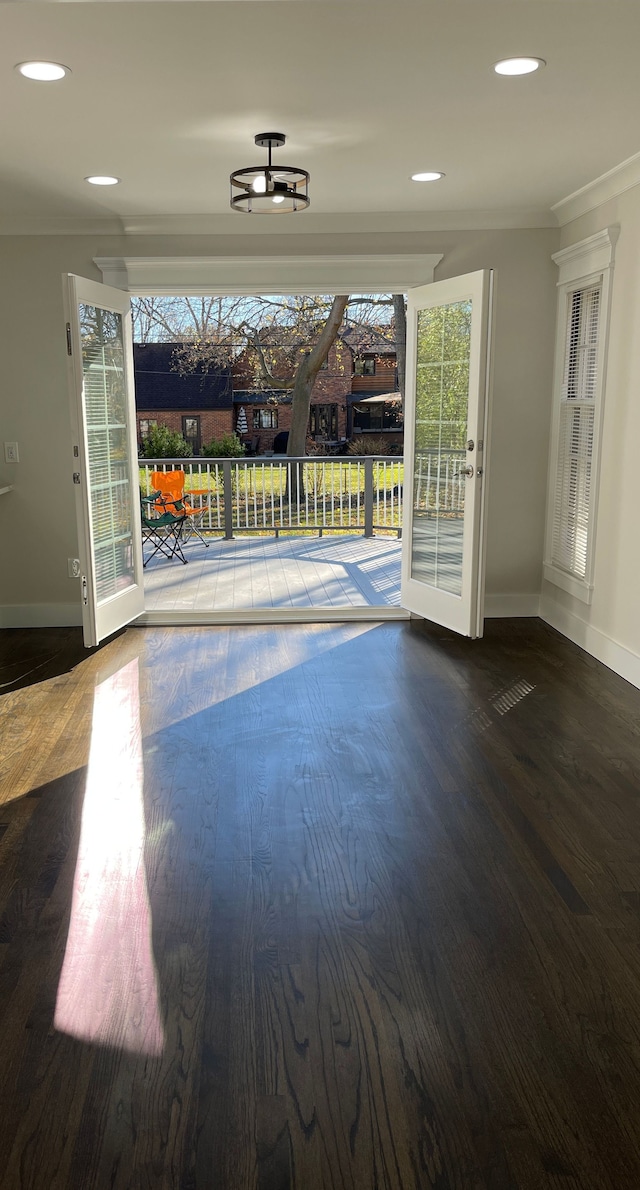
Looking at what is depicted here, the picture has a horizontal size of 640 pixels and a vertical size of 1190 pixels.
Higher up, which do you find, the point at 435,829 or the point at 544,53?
the point at 544,53

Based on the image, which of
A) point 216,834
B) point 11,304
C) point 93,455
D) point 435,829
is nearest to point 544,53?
point 435,829

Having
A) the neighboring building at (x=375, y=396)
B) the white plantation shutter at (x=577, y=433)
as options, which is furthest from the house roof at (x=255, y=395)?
the white plantation shutter at (x=577, y=433)

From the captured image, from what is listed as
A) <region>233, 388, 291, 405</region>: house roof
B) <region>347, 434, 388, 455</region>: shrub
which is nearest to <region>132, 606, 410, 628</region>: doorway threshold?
<region>347, 434, 388, 455</region>: shrub

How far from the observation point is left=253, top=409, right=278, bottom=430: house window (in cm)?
1625

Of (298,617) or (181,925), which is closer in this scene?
(181,925)

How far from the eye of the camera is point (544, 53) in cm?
284

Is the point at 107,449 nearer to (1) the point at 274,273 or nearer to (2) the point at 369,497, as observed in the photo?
(1) the point at 274,273

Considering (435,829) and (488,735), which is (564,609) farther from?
(435,829)

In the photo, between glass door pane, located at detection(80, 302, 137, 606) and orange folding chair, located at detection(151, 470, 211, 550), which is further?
orange folding chair, located at detection(151, 470, 211, 550)

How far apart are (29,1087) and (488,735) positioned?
2385 millimetres

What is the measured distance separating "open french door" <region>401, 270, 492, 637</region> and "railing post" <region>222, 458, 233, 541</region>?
11.9 ft

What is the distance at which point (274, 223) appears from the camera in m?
5.29

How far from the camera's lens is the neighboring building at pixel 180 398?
15344 millimetres

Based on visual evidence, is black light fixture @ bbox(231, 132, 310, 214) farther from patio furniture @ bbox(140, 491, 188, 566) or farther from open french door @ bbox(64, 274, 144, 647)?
patio furniture @ bbox(140, 491, 188, 566)
